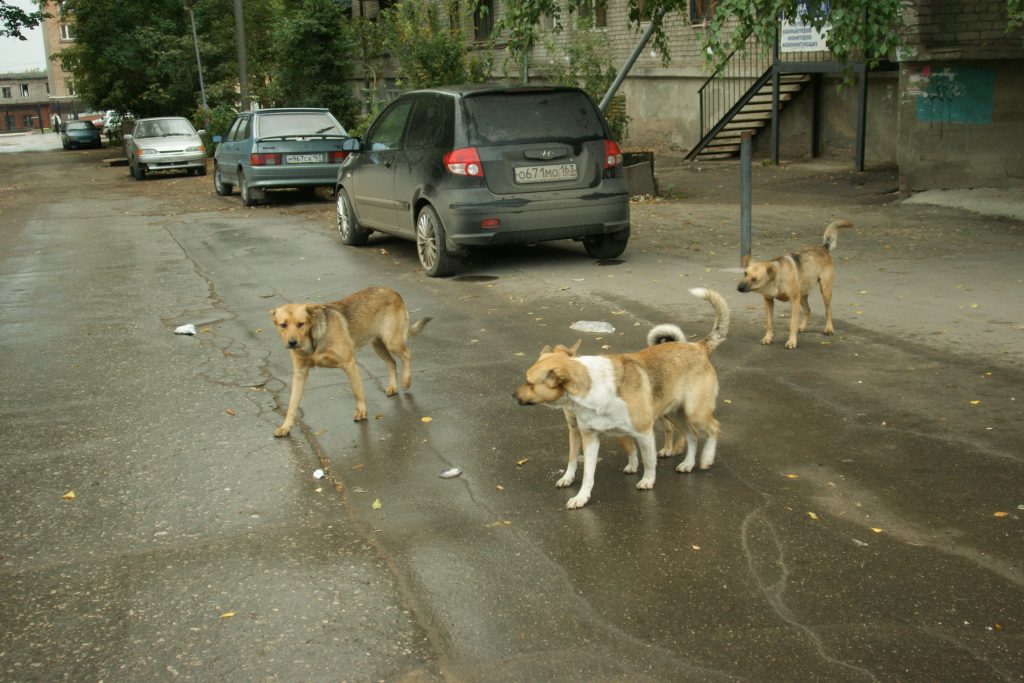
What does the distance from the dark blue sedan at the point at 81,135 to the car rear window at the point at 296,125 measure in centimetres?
3754

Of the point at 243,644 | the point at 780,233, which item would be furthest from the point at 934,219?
the point at 243,644

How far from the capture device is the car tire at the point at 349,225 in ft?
43.6

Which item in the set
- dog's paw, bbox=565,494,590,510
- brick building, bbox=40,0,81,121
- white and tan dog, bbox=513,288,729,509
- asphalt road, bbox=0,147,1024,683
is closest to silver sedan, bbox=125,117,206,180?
asphalt road, bbox=0,147,1024,683

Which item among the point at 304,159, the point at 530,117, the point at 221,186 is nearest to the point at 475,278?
the point at 530,117

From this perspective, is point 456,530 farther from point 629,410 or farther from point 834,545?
point 834,545

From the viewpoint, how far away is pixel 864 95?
19125 millimetres

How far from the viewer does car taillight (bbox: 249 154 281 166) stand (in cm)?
1833

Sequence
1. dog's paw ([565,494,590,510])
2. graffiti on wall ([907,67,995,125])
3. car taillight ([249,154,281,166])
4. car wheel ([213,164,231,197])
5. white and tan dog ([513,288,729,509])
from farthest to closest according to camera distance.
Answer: car wheel ([213,164,231,197]), car taillight ([249,154,281,166]), graffiti on wall ([907,67,995,125]), dog's paw ([565,494,590,510]), white and tan dog ([513,288,729,509])

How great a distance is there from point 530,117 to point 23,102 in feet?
408

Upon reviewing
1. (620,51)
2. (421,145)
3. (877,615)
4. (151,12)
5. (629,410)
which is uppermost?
(151,12)

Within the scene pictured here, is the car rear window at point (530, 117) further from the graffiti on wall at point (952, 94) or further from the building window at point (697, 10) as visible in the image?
the building window at point (697, 10)

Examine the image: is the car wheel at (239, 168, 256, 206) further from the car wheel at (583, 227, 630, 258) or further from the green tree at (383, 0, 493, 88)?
the car wheel at (583, 227, 630, 258)

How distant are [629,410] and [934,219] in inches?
419

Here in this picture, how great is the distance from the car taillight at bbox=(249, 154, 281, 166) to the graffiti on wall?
10.5 meters
